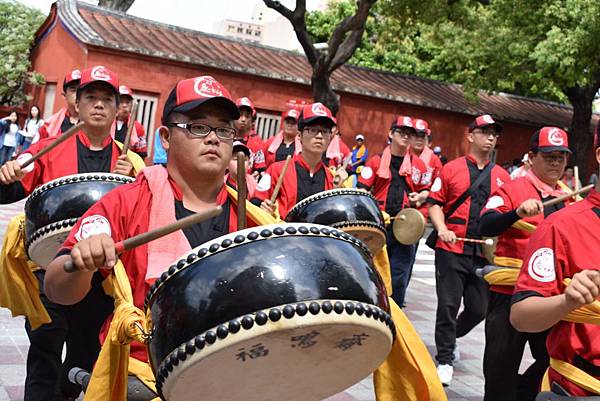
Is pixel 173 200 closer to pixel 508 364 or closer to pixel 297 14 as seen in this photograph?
pixel 508 364

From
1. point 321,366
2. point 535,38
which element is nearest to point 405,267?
point 321,366

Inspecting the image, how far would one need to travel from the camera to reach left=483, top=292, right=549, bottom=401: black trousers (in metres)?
4.62

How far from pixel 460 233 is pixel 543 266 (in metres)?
3.46

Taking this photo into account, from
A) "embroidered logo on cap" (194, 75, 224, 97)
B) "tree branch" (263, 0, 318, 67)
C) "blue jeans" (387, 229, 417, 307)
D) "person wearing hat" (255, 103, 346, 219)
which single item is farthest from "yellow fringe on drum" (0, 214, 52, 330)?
"tree branch" (263, 0, 318, 67)

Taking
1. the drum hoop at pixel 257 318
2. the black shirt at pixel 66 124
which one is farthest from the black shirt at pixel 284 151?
the drum hoop at pixel 257 318

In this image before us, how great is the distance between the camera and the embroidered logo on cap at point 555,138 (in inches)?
192

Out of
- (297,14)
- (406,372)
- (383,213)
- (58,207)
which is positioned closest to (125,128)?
(383,213)

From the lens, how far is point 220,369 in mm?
2033

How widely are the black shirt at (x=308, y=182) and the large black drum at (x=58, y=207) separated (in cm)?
228

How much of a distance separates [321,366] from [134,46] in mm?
17007

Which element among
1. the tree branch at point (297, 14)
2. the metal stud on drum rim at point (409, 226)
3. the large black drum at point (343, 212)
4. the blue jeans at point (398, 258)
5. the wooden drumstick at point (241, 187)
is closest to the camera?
the wooden drumstick at point (241, 187)

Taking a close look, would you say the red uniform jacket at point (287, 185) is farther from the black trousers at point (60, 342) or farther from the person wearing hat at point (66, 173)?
the black trousers at point (60, 342)

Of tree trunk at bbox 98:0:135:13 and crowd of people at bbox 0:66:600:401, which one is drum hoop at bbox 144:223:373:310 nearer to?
crowd of people at bbox 0:66:600:401

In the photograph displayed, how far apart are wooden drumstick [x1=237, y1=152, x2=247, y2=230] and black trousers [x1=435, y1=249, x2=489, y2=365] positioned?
12.7ft
